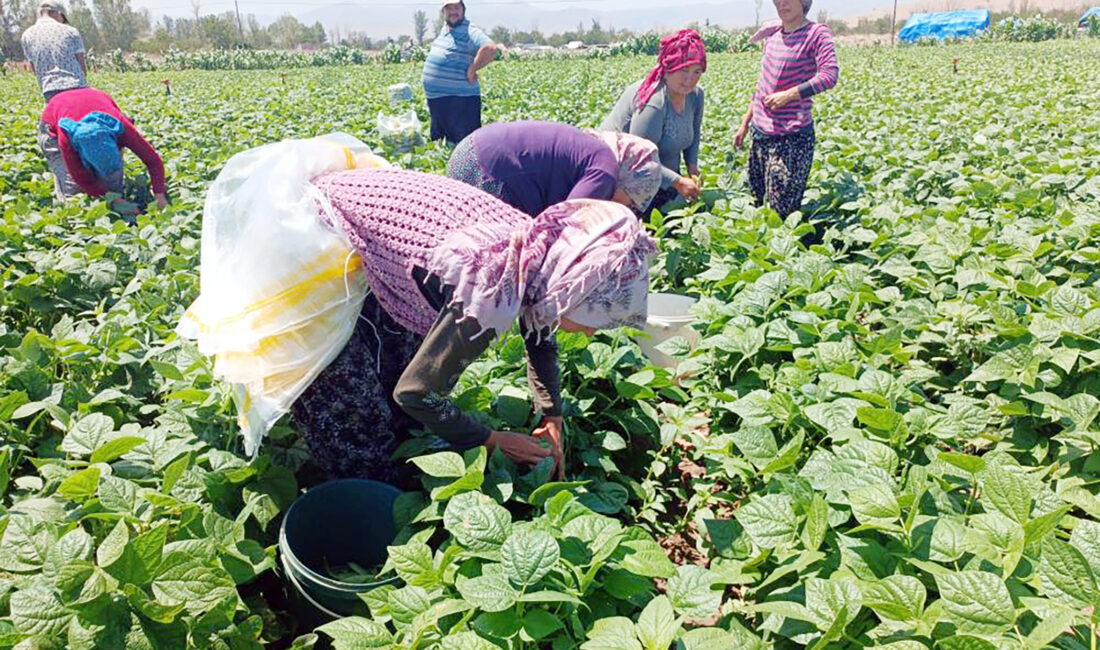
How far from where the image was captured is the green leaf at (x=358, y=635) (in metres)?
1.47

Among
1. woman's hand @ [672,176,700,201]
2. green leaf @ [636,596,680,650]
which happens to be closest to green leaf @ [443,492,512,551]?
green leaf @ [636,596,680,650]

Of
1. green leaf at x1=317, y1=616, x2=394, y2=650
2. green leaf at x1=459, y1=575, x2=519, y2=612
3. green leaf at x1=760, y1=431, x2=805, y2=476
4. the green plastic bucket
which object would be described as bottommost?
the green plastic bucket

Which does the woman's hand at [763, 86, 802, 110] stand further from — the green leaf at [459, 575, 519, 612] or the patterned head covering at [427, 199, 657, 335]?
the green leaf at [459, 575, 519, 612]

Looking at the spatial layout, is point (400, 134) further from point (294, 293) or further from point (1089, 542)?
point (1089, 542)

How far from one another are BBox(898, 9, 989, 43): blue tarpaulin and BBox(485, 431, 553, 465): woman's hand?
4366 cm

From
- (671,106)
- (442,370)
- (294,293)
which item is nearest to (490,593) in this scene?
(442,370)

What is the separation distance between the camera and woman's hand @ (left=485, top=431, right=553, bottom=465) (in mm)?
1980

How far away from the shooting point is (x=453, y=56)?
602cm

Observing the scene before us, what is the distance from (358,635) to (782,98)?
365 cm

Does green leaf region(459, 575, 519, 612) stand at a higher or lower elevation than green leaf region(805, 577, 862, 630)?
higher

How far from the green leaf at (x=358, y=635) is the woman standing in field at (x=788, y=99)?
3622 mm

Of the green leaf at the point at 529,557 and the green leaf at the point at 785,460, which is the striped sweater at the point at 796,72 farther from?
the green leaf at the point at 529,557

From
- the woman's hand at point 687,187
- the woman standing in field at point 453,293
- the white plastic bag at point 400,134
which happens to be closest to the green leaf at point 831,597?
the woman standing in field at point 453,293

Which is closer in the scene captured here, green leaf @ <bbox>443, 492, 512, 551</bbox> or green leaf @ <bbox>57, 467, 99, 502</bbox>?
green leaf @ <bbox>443, 492, 512, 551</bbox>
